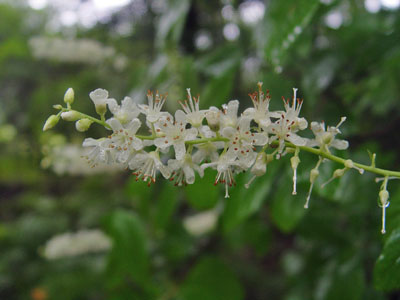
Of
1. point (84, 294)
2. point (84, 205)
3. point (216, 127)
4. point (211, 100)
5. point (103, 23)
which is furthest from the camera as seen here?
point (84, 205)

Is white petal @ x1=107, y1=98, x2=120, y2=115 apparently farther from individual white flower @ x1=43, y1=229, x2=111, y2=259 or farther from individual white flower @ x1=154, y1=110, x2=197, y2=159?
individual white flower @ x1=43, y1=229, x2=111, y2=259

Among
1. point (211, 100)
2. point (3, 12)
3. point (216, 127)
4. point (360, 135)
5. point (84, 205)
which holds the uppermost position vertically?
point (3, 12)

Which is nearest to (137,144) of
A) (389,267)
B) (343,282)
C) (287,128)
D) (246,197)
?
(287,128)

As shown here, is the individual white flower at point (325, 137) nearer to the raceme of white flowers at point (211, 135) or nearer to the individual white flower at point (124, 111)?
the raceme of white flowers at point (211, 135)

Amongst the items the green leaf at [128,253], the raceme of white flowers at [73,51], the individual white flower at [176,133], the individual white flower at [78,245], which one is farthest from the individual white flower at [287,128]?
the raceme of white flowers at [73,51]

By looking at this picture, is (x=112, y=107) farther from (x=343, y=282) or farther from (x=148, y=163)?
(x=343, y=282)

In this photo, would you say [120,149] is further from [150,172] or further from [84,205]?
[84,205]

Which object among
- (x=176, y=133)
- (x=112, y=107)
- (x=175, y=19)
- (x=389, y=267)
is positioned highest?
(x=175, y=19)

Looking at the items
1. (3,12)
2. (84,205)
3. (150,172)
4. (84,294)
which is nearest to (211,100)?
(150,172)

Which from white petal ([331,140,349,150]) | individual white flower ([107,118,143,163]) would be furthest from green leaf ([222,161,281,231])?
individual white flower ([107,118,143,163])
